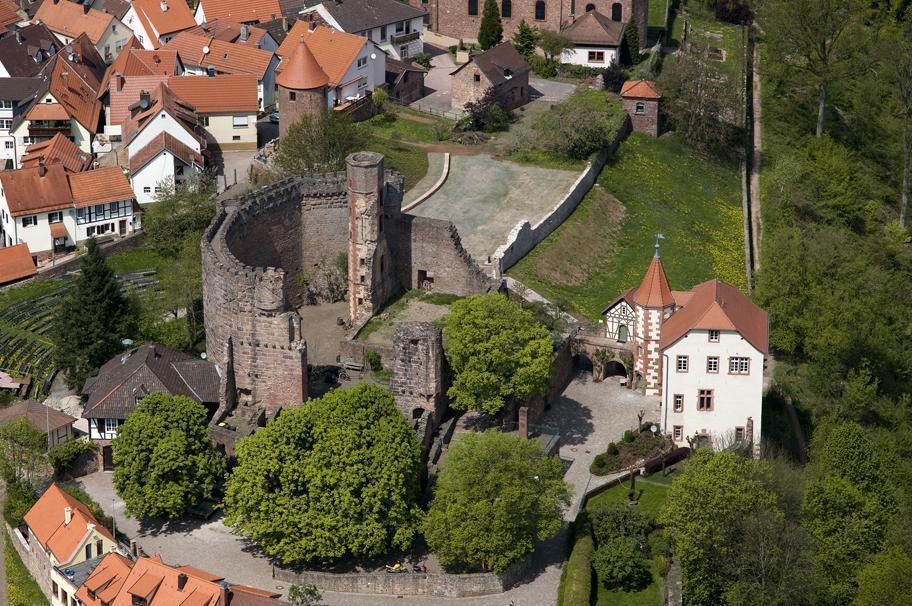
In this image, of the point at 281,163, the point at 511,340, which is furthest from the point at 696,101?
the point at 511,340

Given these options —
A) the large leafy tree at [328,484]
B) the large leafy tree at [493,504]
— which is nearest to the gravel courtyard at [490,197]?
the large leafy tree at [328,484]

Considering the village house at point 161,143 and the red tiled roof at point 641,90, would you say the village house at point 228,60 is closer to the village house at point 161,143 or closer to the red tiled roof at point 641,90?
the village house at point 161,143

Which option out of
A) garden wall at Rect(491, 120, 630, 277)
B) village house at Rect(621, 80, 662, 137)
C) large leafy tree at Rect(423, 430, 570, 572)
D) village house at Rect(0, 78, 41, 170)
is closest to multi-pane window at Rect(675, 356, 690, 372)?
large leafy tree at Rect(423, 430, 570, 572)

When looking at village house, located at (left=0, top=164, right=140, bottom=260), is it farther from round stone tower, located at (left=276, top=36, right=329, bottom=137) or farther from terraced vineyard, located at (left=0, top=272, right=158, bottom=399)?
round stone tower, located at (left=276, top=36, right=329, bottom=137)

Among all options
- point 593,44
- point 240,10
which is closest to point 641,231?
point 593,44

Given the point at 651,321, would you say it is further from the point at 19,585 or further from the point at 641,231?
the point at 19,585

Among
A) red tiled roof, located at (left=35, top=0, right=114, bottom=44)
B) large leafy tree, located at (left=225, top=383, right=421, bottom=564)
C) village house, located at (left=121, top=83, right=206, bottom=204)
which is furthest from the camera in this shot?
red tiled roof, located at (left=35, top=0, right=114, bottom=44)
